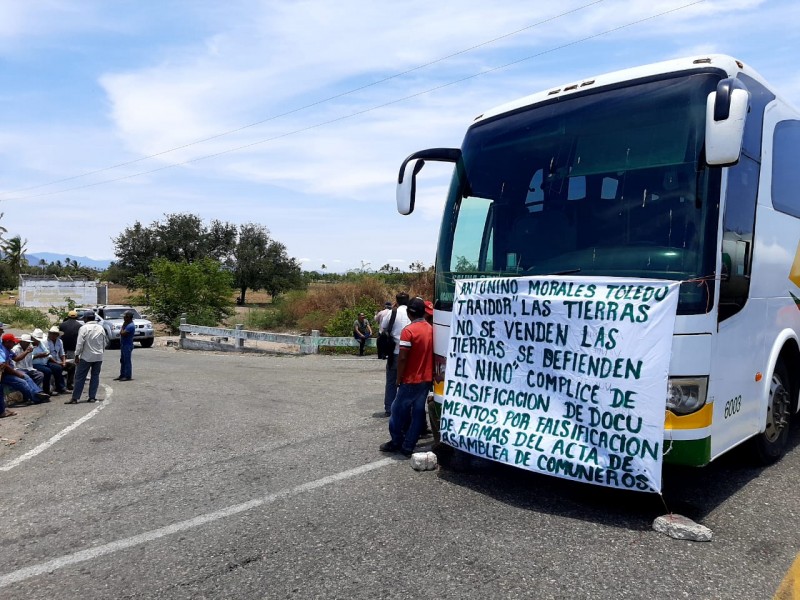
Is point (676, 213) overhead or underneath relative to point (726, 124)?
underneath

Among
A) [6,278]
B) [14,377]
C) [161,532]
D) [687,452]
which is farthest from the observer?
[6,278]

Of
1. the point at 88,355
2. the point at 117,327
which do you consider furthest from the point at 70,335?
the point at 117,327

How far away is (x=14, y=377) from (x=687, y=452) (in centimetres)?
1112

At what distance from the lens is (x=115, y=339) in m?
26.5

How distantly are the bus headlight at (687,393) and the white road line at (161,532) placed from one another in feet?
9.21

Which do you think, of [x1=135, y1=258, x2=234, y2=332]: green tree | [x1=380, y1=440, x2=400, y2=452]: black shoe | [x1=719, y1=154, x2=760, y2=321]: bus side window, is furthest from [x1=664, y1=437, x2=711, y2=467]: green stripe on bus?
[x1=135, y1=258, x2=234, y2=332]: green tree

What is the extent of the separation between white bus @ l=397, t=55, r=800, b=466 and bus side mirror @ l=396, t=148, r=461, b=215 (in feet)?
0.05

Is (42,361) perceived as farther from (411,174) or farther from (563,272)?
(563,272)

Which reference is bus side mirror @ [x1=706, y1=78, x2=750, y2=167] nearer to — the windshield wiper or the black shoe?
the windshield wiper

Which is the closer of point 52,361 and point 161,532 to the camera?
point 161,532

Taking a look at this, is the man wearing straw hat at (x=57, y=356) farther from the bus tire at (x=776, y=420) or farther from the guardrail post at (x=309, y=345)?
the bus tire at (x=776, y=420)

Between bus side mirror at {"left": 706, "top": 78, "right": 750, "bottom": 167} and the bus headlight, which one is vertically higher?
bus side mirror at {"left": 706, "top": 78, "right": 750, "bottom": 167}

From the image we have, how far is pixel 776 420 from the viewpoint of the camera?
238 inches

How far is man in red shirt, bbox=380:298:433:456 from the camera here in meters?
6.36
